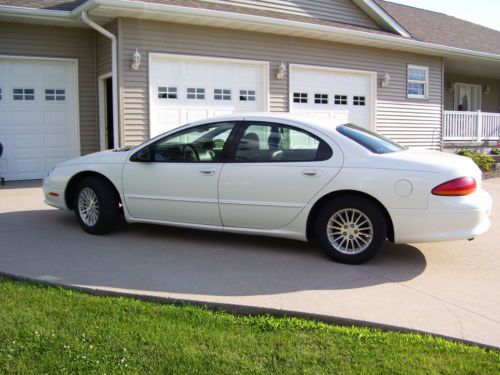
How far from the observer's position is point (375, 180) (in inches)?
198

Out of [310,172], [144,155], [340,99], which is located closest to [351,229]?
[310,172]

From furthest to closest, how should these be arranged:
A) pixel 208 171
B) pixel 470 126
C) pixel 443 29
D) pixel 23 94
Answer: pixel 443 29 < pixel 470 126 < pixel 23 94 < pixel 208 171

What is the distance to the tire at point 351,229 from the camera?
509cm

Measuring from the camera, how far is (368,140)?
5.54 m

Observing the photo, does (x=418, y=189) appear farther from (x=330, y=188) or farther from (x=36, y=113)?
(x=36, y=113)

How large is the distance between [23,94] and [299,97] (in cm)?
625

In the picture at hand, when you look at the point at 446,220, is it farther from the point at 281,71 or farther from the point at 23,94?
the point at 23,94

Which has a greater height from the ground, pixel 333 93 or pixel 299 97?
pixel 333 93

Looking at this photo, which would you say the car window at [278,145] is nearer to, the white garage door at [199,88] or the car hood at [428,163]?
the car hood at [428,163]

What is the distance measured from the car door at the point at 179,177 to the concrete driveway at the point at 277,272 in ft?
1.23

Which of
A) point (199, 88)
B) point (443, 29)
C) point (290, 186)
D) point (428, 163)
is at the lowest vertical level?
point (290, 186)

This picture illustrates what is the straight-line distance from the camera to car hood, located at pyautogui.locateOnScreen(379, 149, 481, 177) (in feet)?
16.2

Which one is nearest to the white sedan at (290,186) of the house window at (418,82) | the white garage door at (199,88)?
the white garage door at (199,88)

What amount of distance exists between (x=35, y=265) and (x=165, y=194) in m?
1.56
